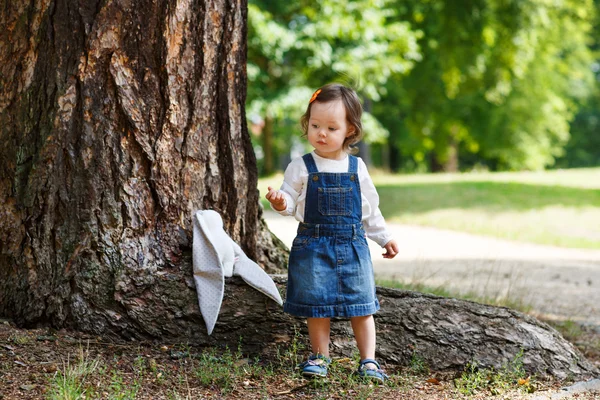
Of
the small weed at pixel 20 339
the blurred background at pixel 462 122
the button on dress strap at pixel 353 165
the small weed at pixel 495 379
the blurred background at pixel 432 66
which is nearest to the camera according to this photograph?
the small weed at pixel 20 339

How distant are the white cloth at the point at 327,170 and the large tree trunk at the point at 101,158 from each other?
1.79 feet

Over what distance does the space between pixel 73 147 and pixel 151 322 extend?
94cm

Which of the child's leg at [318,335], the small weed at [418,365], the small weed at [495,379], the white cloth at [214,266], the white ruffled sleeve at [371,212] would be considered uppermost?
the white ruffled sleeve at [371,212]

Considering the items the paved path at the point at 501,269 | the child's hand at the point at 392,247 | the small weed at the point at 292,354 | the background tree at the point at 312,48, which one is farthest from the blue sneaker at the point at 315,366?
the background tree at the point at 312,48

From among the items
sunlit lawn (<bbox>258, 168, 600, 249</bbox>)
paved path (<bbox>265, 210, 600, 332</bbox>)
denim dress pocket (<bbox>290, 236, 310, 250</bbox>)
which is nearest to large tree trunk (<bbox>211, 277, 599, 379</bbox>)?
denim dress pocket (<bbox>290, 236, 310, 250</bbox>)

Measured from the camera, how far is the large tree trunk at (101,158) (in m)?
3.67

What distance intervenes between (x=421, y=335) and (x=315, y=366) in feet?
2.12

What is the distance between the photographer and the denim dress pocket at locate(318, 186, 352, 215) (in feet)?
12.0

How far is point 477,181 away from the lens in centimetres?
1769

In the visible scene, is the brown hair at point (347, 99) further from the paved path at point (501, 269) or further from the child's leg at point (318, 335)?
the paved path at point (501, 269)

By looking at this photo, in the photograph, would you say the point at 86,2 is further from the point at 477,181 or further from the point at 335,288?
the point at 477,181

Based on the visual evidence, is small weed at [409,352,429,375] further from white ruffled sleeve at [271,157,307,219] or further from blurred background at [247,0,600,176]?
blurred background at [247,0,600,176]

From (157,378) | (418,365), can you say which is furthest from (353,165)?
(157,378)

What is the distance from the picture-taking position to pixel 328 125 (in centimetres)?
365
